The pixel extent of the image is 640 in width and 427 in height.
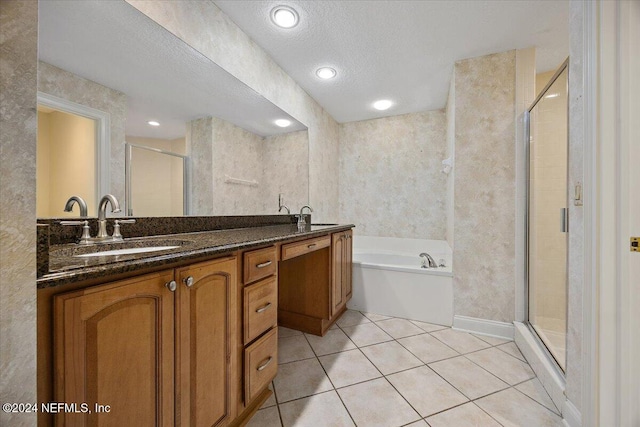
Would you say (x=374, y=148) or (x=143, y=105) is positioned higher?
(x=374, y=148)

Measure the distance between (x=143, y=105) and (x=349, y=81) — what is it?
189 centimetres

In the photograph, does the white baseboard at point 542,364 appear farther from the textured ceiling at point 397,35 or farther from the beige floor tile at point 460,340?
the textured ceiling at point 397,35

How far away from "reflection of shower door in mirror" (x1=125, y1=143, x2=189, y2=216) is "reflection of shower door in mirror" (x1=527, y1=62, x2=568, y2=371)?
7.70 ft

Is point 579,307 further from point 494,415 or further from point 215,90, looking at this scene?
point 215,90

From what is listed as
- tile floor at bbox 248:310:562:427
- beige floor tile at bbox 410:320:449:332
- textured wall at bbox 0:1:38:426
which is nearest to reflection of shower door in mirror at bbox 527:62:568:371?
tile floor at bbox 248:310:562:427

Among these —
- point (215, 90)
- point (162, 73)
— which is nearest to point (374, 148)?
point (215, 90)

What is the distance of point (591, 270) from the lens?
935mm

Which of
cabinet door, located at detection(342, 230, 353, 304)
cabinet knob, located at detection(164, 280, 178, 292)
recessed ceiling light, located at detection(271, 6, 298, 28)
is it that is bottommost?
cabinet door, located at detection(342, 230, 353, 304)

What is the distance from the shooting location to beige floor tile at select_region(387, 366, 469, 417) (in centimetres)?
129

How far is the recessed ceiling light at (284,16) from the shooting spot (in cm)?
160

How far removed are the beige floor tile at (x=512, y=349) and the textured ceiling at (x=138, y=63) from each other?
268cm

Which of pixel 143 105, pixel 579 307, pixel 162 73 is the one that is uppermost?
pixel 162 73

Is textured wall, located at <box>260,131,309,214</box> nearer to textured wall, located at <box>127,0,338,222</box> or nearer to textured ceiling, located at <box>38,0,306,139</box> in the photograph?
textured wall, located at <box>127,0,338,222</box>

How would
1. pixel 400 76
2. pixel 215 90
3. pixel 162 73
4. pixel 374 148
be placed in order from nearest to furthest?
pixel 162 73
pixel 215 90
pixel 400 76
pixel 374 148
